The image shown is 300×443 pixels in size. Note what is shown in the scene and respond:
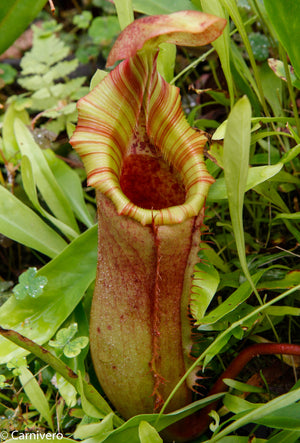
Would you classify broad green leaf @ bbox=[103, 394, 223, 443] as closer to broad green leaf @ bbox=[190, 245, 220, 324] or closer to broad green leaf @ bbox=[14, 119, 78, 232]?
broad green leaf @ bbox=[190, 245, 220, 324]

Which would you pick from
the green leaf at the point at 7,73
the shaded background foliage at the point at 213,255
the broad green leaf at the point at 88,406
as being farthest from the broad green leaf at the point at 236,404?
the green leaf at the point at 7,73

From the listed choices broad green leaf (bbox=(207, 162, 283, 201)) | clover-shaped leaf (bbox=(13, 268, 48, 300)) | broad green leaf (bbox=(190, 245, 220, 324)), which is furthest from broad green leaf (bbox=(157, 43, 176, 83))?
clover-shaped leaf (bbox=(13, 268, 48, 300))

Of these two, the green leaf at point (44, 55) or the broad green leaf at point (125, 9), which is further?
the green leaf at point (44, 55)

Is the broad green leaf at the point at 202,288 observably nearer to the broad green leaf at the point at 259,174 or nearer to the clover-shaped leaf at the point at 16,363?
the broad green leaf at the point at 259,174

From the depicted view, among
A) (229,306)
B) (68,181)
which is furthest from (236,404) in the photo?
(68,181)

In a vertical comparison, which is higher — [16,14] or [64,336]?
[16,14]

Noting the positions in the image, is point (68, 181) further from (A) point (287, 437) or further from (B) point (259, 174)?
(A) point (287, 437)
